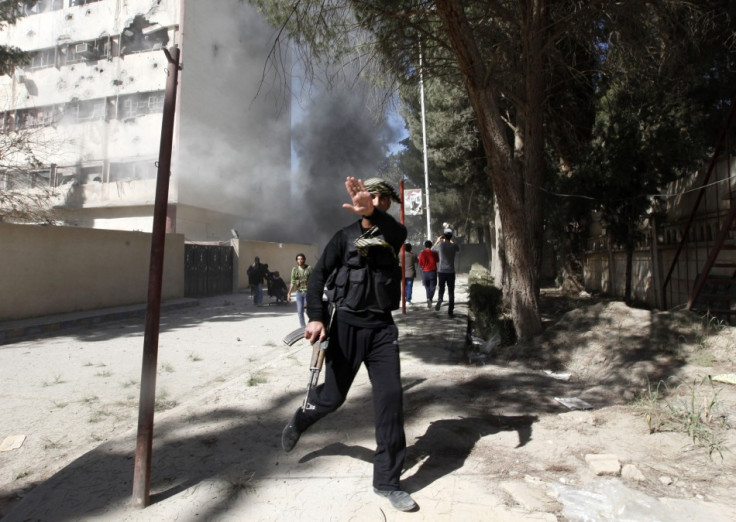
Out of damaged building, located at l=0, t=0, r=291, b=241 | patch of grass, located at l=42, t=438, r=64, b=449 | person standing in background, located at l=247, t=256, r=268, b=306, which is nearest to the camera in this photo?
patch of grass, located at l=42, t=438, r=64, b=449

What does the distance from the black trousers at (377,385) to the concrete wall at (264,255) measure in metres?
15.5

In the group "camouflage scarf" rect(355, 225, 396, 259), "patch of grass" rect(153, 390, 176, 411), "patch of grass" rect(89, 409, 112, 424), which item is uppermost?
"camouflage scarf" rect(355, 225, 396, 259)

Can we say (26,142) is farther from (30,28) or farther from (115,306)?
(30,28)

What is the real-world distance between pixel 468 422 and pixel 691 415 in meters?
1.38

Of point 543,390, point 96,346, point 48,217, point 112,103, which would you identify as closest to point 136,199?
point 112,103

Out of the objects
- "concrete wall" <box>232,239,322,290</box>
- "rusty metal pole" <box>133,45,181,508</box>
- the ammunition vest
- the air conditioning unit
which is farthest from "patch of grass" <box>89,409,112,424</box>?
the air conditioning unit

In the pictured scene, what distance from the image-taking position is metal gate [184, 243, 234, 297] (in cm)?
1505

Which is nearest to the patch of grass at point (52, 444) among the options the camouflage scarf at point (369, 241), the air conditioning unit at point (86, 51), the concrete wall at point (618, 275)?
the camouflage scarf at point (369, 241)

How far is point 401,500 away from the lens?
7.50ft

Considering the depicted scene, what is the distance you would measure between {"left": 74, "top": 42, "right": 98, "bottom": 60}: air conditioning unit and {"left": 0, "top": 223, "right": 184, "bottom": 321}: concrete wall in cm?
1765

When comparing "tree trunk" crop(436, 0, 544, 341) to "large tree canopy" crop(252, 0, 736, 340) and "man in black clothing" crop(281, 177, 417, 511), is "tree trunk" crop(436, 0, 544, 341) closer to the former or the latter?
"large tree canopy" crop(252, 0, 736, 340)

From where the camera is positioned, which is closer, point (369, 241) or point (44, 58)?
point (369, 241)

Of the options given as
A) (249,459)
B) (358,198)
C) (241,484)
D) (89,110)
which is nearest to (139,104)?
(89,110)

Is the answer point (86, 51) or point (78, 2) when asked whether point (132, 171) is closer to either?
point (86, 51)
